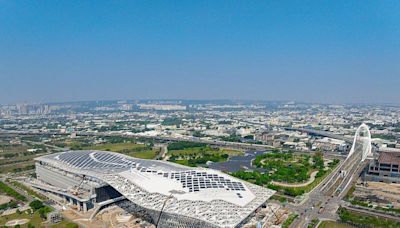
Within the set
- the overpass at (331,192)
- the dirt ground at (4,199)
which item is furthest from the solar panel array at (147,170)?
the overpass at (331,192)

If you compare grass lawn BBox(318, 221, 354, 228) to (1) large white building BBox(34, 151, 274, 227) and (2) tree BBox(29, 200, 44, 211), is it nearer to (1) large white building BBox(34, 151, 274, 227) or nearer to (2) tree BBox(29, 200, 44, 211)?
(1) large white building BBox(34, 151, 274, 227)

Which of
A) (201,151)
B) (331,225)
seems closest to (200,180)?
(331,225)

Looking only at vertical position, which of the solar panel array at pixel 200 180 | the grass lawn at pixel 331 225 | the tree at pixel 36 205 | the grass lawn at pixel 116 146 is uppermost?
the solar panel array at pixel 200 180

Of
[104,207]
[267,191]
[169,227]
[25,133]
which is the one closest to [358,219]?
[267,191]

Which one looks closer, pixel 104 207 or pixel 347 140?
pixel 104 207

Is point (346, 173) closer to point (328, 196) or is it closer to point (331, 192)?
point (331, 192)

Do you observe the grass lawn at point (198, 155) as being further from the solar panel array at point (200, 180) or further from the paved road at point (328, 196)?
the solar panel array at point (200, 180)

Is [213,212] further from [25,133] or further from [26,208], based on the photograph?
[25,133]
